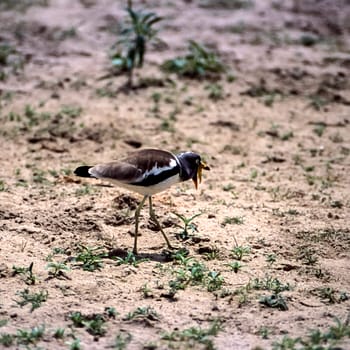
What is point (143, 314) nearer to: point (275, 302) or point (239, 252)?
point (275, 302)

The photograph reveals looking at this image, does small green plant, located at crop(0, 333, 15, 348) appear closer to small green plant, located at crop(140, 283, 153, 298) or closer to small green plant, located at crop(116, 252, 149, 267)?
small green plant, located at crop(140, 283, 153, 298)

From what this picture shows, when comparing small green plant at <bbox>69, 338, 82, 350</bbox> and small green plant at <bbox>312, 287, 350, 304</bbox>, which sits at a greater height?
small green plant at <bbox>312, 287, 350, 304</bbox>

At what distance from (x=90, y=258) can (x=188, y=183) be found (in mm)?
1798

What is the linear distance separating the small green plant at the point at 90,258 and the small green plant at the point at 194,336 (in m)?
0.96

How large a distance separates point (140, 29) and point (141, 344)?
5.23 metres

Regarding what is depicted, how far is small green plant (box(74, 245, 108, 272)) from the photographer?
197 inches

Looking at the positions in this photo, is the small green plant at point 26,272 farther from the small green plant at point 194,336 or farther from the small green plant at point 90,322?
the small green plant at point 194,336

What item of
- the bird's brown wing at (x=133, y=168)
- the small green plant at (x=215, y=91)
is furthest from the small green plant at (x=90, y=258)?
the small green plant at (x=215, y=91)

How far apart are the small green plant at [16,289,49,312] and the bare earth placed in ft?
0.12

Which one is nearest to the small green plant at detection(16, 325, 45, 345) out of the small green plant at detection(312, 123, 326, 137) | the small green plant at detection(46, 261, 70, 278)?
the small green plant at detection(46, 261, 70, 278)

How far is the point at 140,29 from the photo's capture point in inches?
340

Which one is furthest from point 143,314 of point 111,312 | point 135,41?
point 135,41

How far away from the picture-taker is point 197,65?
9266 millimetres

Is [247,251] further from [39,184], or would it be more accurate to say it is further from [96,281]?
[39,184]
